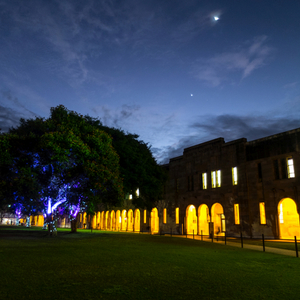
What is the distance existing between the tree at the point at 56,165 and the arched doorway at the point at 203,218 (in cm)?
1357

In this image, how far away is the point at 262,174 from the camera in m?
31.9

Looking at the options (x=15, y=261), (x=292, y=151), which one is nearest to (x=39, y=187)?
(x=15, y=261)

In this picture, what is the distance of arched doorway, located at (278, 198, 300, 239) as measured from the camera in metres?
30.5

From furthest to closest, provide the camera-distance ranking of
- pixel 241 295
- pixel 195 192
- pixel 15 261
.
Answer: pixel 195 192 < pixel 15 261 < pixel 241 295

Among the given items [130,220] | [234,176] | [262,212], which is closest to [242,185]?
[234,176]

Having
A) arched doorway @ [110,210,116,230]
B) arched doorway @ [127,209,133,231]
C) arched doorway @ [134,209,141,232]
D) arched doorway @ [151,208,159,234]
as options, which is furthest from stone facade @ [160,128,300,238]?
arched doorway @ [110,210,116,230]

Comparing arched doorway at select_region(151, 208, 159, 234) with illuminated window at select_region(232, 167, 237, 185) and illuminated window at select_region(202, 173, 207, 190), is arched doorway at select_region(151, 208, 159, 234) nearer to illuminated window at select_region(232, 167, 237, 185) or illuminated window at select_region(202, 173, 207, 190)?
illuminated window at select_region(202, 173, 207, 190)

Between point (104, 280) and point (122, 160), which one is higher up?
point (122, 160)

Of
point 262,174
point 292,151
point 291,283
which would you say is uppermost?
point 292,151

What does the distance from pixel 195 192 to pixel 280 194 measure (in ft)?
40.5

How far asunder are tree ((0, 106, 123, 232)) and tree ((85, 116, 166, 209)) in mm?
4716

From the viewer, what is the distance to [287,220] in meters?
32.3

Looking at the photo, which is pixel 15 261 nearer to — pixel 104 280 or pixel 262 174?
pixel 104 280

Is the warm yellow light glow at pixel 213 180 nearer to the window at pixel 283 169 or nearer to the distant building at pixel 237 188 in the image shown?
the distant building at pixel 237 188
